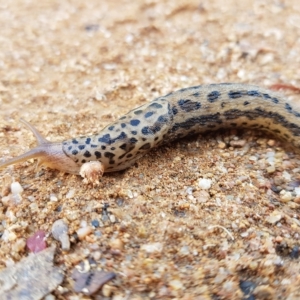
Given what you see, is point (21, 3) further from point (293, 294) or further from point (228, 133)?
point (293, 294)

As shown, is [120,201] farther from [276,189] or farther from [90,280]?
[276,189]

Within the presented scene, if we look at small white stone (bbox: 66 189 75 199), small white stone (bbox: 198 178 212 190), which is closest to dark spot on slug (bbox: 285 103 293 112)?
small white stone (bbox: 198 178 212 190)

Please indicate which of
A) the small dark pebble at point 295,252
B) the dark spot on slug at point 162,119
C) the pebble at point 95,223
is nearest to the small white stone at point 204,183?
the dark spot on slug at point 162,119

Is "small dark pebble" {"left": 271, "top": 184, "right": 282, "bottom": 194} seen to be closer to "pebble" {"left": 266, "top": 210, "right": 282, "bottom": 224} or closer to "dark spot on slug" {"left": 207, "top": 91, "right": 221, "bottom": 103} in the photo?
"pebble" {"left": 266, "top": 210, "right": 282, "bottom": 224}

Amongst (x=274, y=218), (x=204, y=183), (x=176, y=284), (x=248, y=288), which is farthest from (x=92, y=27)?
(x=248, y=288)

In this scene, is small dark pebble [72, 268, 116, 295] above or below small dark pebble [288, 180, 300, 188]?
below

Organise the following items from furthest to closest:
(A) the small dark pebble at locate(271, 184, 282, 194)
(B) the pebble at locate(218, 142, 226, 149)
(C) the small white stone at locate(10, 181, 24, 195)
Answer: (B) the pebble at locate(218, 142, 226, 149), (A) the small dark pebble at locate(271, 184, 282, 194), (C) the small white stone at locate(10, 181, 24, 195)
